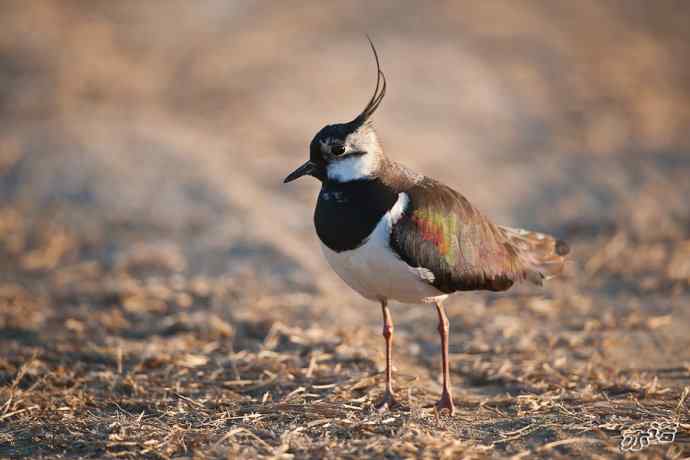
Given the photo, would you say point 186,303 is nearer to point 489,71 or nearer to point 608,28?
point 489,71

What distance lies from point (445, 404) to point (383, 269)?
3.05 feet

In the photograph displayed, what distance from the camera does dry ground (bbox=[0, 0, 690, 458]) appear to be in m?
4.88

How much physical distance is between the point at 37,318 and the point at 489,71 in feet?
29.2

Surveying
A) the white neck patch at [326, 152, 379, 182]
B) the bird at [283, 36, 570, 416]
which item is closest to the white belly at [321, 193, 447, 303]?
the bird at [283, 36, 570, 416]

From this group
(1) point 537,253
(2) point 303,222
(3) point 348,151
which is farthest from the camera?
(2) point 303,222

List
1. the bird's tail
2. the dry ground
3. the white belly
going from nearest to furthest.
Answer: the white belly
the dry ground
the bird's tail

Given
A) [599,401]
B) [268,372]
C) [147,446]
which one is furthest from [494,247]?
[147,446]

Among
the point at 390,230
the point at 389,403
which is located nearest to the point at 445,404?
the point at 389,403

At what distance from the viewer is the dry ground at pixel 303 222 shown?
488 centimetres

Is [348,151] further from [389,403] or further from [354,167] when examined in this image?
[389,403]

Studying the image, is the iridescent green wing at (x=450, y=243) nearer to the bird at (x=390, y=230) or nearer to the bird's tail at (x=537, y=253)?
the bird at (x=390, y=230)

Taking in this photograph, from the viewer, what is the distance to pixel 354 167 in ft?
16.1

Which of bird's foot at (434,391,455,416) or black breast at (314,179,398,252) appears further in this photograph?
bird's foot at (434,391,455,416)

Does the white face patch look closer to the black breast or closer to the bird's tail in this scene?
the black breast
